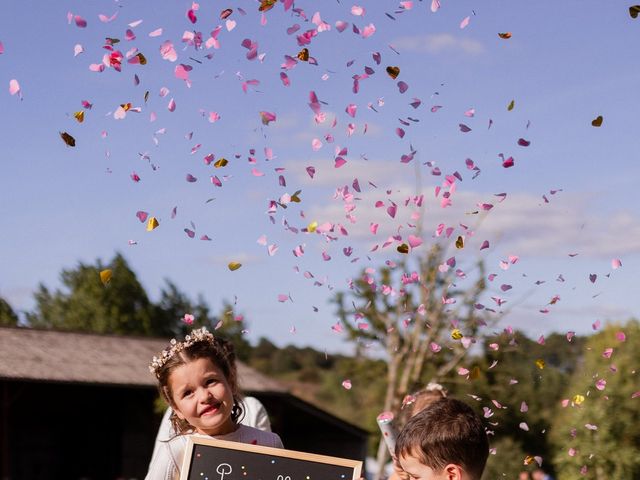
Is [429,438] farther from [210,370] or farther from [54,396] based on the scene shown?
[54,396]

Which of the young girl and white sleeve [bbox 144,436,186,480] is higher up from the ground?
the young girl

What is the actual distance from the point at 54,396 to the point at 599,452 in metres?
12.0

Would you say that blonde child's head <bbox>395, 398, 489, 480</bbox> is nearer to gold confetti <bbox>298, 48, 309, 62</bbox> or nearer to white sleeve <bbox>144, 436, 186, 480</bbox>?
white sleeve <bbox>144, 436, 186, 480</bbox>

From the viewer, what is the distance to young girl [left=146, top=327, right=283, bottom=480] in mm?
4547

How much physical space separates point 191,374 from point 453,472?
1270mm

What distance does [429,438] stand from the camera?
13.1 ft

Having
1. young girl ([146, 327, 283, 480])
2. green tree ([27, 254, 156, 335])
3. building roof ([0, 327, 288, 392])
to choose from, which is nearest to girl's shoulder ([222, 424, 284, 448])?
young girl ([146, 327, 283, 480])

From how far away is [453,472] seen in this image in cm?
394

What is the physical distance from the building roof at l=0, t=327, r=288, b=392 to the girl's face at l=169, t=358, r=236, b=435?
642 inches

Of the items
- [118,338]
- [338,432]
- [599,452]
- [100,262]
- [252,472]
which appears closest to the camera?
[252,472]

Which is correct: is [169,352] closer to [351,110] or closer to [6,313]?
[351,110]

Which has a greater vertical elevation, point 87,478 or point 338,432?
point 338,432

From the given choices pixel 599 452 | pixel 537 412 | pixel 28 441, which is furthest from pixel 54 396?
pixel 537 412

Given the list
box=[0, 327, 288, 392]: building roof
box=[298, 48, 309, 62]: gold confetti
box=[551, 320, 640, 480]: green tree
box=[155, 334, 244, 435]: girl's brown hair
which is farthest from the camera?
box=[0, 327, 288, 392]: building roof
